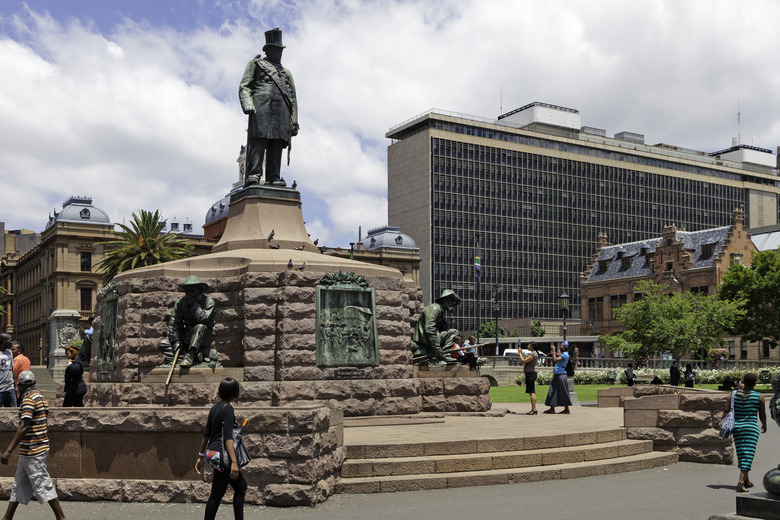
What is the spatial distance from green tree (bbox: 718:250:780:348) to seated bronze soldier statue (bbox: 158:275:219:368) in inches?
1701

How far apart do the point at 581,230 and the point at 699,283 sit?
5088cm

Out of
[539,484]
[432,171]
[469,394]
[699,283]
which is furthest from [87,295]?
[539,484]

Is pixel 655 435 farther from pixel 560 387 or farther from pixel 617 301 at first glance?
pixel 617 301

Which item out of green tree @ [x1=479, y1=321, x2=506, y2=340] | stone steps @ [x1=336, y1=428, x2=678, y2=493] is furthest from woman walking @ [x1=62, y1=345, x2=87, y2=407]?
green tree @ [x1=479, y1=321, x2=506, y2=340]

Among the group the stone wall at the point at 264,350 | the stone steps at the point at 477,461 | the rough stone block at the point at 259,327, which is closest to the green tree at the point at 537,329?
the stone wall at the point at 264,350

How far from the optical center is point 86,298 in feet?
301

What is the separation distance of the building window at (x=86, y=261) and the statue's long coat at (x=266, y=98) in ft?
253

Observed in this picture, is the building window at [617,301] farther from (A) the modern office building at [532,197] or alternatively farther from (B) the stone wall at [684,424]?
(B) the stone wall at [684,424]

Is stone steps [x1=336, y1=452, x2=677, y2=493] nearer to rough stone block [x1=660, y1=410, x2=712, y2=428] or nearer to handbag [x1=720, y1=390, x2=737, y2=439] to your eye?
rough stone block [x1=660, y1=410, x2=712, y2=428]

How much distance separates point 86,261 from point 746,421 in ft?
285

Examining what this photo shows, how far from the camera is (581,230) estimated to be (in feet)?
424

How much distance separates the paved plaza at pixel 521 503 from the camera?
1034cm

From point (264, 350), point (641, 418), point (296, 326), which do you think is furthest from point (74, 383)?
point (641, 418)

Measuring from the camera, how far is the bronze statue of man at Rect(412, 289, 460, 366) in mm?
18859
